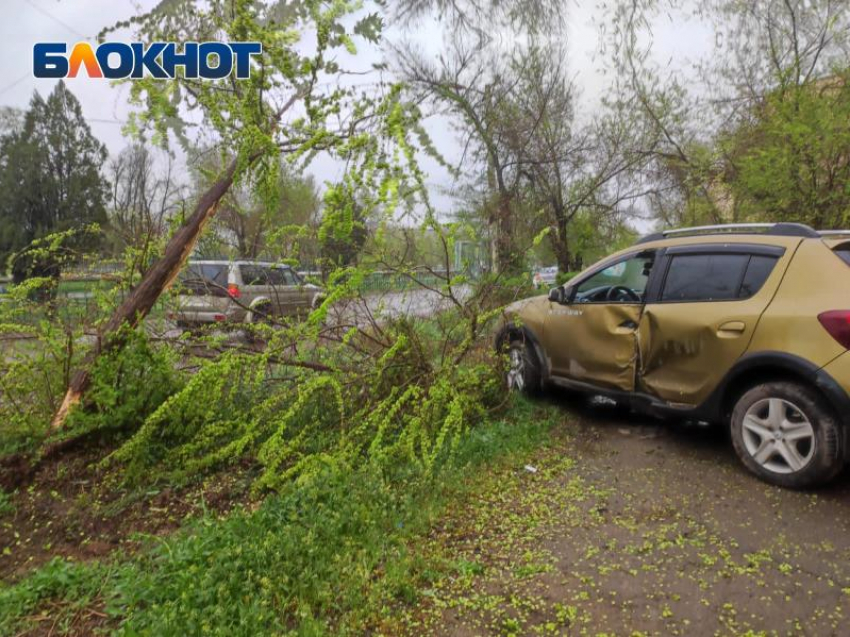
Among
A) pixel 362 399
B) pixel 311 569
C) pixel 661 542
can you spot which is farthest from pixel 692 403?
pixel 311 569

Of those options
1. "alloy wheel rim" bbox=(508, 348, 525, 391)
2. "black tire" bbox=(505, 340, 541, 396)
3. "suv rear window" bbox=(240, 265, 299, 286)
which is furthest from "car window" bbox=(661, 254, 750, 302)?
"suv rear window" bbox=(240, 265, 299, 286)

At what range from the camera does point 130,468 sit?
389 centimetres

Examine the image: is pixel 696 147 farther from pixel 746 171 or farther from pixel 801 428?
pixel 801 428

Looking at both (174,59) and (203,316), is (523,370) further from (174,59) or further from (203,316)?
(174,59)

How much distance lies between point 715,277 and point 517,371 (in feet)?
7.46

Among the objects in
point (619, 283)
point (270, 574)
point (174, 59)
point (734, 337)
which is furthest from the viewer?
point (619, 283)

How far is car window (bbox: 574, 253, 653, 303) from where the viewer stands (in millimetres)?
4883

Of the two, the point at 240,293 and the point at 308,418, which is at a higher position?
the point at 240,293

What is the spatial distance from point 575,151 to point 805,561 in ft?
44.6

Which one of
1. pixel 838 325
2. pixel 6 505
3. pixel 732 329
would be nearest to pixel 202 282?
pixel 6 505

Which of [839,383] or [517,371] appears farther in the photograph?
[517,371]

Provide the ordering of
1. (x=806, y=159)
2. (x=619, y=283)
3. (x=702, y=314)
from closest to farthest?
(x=702, y=314) → (x=619, y=283) → (x=806, y=159)

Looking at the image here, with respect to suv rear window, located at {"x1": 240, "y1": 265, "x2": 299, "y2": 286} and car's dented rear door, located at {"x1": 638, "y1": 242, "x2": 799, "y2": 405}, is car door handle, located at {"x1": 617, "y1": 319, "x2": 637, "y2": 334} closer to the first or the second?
car's dented rear door, located at {"x1": 638, "y1": 242, "x2": 799, "y2": 405}

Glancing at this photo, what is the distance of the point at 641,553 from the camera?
2.96 m
